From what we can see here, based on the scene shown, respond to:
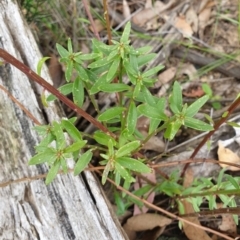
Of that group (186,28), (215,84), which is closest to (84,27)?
(186,28)

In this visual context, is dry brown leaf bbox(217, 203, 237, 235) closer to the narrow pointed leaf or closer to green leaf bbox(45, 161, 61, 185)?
the narrow pointed leaf

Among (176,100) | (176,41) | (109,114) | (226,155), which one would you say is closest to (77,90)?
(109,114)

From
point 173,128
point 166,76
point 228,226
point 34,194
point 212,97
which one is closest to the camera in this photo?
point 173,128

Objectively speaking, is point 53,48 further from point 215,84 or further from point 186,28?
point 215,84

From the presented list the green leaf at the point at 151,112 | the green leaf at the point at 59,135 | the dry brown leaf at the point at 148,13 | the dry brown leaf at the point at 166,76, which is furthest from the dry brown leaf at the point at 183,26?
the green leaf at the point at 59,135

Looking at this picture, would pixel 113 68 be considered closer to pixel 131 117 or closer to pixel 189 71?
pixel 131 117

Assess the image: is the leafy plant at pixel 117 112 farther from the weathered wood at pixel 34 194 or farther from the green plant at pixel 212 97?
the green plant at pixel 212 97
